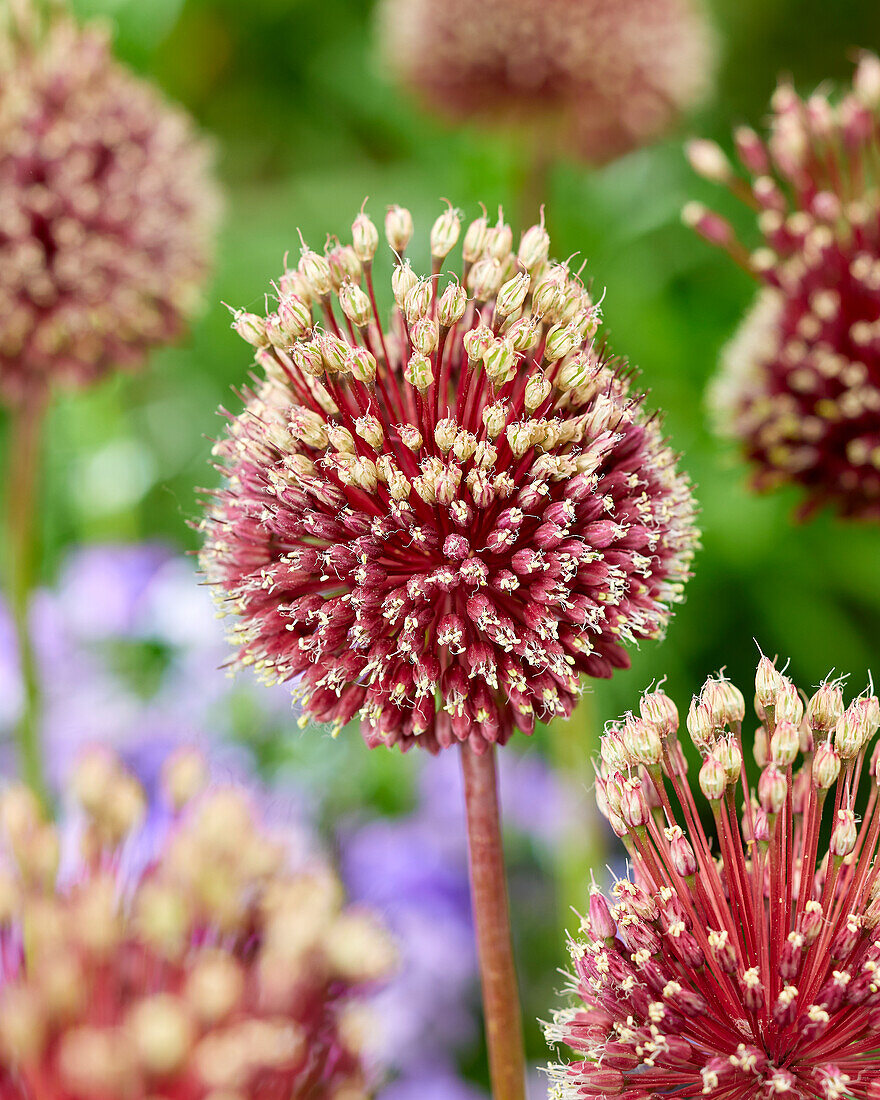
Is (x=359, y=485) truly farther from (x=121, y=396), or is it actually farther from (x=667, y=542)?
(x=121, y=396)

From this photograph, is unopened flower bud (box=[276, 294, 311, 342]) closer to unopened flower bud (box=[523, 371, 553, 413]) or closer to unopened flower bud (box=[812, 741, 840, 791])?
unopened flower bud (box=[523, 371, 553, 413])

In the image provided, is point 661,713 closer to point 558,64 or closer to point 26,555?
point 26,555

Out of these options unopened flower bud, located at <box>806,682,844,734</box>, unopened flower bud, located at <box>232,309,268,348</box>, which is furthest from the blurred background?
unopened flower bud, located at <box>806,682,844,734</box>

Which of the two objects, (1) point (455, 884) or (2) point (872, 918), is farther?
(1) point (455, 884)

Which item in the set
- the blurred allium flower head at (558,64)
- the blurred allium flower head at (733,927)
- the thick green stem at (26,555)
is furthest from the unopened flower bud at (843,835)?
the blurred allium flower head at (558,64)

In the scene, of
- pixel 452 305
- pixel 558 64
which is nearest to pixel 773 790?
pixel 452 305

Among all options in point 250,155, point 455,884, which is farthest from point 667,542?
point 250,155
